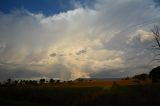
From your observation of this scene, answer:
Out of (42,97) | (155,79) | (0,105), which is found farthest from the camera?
Answer: (155,79)

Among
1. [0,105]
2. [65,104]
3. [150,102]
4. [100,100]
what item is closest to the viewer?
[150,102]

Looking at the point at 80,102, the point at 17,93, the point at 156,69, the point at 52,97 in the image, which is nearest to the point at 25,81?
the point at 17,93

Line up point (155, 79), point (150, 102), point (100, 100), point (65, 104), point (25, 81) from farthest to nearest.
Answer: point (25, 81) < point (155, 79) < point (65, 104) < point (100, 100) < point (150, 102)

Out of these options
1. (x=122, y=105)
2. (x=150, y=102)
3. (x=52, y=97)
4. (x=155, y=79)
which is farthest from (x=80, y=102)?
(x=155, y=79)

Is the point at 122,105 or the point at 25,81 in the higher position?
the point at 25,81

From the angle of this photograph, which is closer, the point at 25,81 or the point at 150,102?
the point at 150,102

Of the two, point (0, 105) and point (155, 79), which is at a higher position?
point (155, 79)

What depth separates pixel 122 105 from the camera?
3225 centimetres

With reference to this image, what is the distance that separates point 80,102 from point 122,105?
19.3ft

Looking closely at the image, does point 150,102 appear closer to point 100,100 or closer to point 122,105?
point 122,105

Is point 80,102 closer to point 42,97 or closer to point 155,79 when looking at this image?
point 42,97

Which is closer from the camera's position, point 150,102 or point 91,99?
point 150,102

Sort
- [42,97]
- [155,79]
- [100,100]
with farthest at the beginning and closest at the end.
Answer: [155,79] → [42,97] → [100,100]

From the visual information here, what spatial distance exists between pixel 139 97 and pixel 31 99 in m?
27.5
